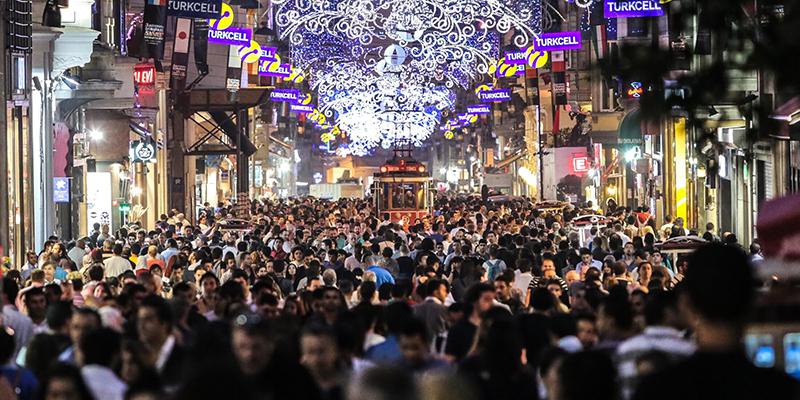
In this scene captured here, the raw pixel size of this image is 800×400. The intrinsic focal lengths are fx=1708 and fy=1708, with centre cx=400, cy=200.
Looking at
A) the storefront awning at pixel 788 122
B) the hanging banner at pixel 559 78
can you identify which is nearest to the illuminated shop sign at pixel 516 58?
the hanging banner at pixel 559 78

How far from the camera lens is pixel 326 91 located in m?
47.5

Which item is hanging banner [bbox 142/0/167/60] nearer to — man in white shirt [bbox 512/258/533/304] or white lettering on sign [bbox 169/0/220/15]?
white lettering on sign [bbox 169/0/220/15]

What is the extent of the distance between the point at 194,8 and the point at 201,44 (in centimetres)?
1699

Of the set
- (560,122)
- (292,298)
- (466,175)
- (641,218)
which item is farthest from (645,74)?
(466,175)

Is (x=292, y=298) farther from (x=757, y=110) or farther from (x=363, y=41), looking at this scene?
(x=363, y=41)

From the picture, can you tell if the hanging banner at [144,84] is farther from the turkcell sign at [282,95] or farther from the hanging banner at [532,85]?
the hanging banner at [532,85]

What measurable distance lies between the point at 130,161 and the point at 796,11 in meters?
38.2

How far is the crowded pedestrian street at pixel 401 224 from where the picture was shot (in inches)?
257

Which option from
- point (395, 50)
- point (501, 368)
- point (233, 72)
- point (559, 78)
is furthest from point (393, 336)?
point (559, 78)

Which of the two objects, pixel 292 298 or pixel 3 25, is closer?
pixel 292 298

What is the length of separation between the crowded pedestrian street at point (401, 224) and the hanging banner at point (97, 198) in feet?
0.26

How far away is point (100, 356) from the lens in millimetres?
8453

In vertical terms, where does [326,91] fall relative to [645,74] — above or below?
above

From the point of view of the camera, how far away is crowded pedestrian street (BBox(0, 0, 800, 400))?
21.5ft
